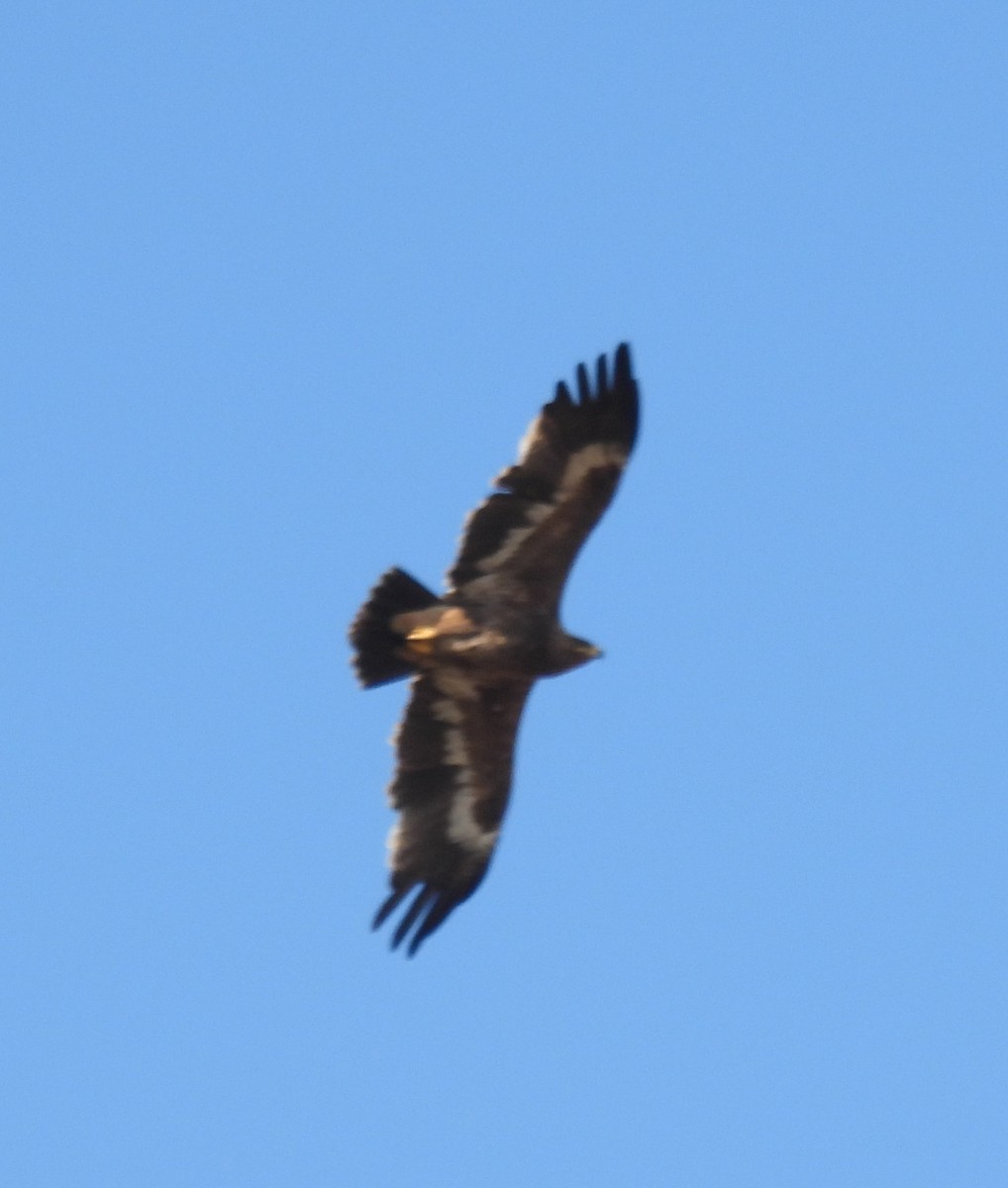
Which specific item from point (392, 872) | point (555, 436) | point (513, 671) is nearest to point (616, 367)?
point (555, 436)

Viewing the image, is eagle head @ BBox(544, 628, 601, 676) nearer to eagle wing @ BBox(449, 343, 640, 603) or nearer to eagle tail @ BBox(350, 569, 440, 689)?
eagle wing @ BBox(449, 343, 640, 603)

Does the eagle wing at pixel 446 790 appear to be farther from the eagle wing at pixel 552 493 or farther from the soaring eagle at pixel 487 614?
the eagle wing at pixel 552 493

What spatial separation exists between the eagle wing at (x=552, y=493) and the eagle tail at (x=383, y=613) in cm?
23

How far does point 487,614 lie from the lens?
21.0 metres

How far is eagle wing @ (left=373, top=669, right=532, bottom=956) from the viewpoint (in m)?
21.2

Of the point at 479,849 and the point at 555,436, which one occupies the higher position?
the point at 555,436

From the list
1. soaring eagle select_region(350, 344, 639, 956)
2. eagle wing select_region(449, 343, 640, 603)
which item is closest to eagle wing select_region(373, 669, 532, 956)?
soaring eagle select_region(350, 344, 639, 956)

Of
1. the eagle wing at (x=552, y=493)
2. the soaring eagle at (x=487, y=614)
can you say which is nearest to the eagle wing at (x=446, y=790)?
the soaring eagle at (x=487, y=614)

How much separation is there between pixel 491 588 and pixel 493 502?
0.51 meters

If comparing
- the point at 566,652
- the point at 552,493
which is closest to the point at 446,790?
the point at 566,652

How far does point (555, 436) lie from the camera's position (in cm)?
2092

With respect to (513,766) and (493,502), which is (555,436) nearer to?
(493,502)

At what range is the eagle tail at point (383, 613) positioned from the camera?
20922 mm

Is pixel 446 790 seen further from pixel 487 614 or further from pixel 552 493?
pixel 552 493
